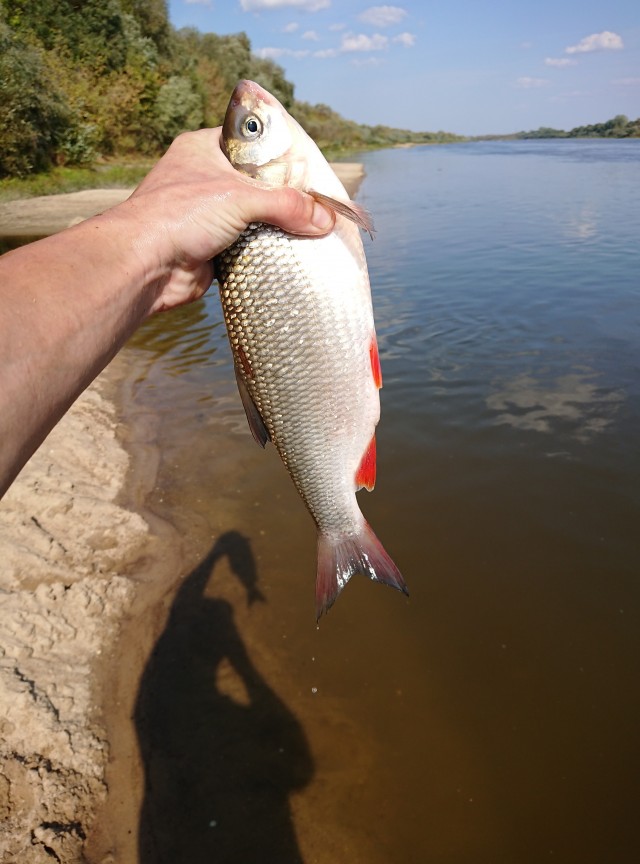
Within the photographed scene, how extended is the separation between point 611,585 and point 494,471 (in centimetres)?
152

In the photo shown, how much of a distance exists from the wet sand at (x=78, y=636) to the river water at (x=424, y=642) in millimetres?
137

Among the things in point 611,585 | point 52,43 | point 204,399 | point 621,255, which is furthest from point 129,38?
point 611,585

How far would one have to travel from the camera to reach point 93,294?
5.11 ft

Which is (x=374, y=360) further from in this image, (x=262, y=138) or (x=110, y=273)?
(x=110, y=273)

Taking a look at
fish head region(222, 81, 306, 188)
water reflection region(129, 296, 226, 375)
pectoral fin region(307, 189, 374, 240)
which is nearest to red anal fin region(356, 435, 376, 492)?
pectoral fin region(307, 189, 374, 240)

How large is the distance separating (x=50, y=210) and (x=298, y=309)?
2199 cm

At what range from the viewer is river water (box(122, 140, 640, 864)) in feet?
9.14

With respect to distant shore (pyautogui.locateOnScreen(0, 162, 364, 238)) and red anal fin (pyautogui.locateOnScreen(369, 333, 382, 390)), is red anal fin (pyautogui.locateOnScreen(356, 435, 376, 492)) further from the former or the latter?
distant shore (pyautogui.locateOnScreen(0, 162, 364, 238))

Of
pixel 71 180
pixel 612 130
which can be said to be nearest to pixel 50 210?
pixel 71 180

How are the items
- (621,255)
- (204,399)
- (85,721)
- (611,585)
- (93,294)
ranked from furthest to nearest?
(621,255), (204,399), (611,585), (85,721), (93,294)

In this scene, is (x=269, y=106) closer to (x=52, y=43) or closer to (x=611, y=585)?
(x=611, y=585)

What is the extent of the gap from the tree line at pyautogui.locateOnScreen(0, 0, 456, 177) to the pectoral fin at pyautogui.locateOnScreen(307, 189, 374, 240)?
2540 cm

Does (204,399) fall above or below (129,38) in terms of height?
below

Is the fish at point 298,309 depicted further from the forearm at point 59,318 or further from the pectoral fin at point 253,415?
the forearm at point 59,318
